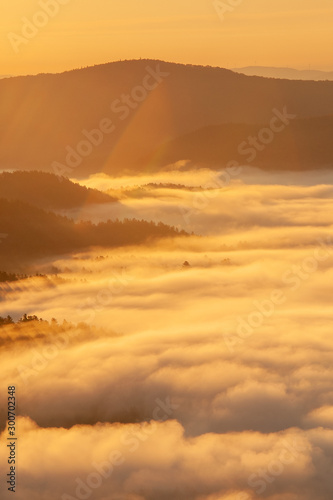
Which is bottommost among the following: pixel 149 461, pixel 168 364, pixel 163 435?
pixel 149 461

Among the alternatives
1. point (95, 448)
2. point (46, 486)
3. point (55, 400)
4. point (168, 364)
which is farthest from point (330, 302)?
point (46, 486)

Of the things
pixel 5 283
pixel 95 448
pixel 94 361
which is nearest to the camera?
pixel 95 448

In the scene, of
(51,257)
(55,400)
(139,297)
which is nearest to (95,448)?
(55,400)

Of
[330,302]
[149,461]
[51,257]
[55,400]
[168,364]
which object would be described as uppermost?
[51,257]

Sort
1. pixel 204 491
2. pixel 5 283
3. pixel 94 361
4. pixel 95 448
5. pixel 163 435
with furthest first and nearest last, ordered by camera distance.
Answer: pixel 5 283, pixel 94 361, pixel 163 435, pixel 95 448, pixel 204 491

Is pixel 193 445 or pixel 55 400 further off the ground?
pixel 55 400

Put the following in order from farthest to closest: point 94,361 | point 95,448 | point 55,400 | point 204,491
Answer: point 94,361 < point 55,400 < point 95,448 < point 204,491

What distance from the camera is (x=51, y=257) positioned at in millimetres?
197250

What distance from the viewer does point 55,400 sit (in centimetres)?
9594

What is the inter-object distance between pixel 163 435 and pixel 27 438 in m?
16.1

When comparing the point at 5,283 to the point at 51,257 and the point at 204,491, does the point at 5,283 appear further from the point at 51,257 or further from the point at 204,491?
the point at 204,491

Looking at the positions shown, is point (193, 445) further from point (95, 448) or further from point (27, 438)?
point (27, 438)

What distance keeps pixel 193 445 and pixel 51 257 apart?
12540 centimetres

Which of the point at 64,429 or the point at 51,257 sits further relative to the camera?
the point at 51,257
